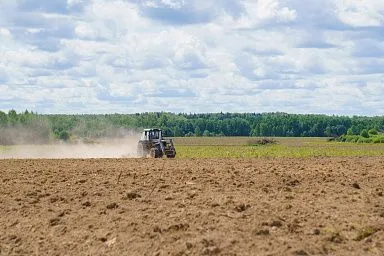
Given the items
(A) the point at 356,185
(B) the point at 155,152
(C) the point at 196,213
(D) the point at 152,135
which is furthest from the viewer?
(D) the point at 152,135

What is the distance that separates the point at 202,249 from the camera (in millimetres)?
15375

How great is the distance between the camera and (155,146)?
43.2m

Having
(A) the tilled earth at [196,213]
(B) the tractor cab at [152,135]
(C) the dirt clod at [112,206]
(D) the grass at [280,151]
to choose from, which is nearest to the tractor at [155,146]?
(B) the tractor cab at [152,135]

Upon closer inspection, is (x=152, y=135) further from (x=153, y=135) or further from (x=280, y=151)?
(x=280, y=151)

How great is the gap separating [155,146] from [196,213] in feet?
83.4

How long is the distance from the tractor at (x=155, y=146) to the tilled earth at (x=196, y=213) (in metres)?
16.6

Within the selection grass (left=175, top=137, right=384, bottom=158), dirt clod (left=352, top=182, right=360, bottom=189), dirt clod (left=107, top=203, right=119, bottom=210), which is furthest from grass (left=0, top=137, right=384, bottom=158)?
dirt clod (left=107, top=203, right=119, bottom=210)

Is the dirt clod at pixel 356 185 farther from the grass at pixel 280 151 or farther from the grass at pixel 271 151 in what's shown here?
the grass at pixel 280 151

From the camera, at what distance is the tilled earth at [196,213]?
15688 mm

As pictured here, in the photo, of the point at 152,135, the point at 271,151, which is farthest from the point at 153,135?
the point at 271,151

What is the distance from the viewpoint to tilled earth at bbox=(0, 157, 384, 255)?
1569 centimetres

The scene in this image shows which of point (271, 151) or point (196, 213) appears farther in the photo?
point (271, 151)

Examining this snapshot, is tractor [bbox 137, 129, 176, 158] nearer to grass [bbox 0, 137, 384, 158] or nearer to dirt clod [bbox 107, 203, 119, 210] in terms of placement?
grass [bbox 0, 137, 384, 158]

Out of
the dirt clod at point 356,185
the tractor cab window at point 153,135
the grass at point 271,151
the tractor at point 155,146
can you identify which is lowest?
the grass at point 271,151
